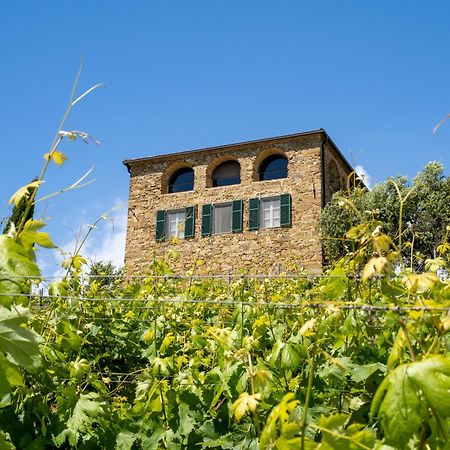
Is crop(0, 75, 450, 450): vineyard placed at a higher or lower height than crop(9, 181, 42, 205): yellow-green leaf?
lower

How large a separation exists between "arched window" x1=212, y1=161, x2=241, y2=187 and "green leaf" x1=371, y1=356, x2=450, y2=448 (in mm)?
18975

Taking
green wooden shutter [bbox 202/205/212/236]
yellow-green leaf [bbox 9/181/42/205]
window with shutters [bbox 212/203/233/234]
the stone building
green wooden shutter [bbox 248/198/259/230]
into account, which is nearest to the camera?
yellow-green leaf [bbox 9/181/42/205]

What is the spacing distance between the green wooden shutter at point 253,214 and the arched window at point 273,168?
109 cm

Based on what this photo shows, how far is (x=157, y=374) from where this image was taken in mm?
2752

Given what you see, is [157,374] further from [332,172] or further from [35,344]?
[332,172]

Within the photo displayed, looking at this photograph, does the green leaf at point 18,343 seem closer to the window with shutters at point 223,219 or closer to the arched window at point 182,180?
the window with shutters at point 223,219

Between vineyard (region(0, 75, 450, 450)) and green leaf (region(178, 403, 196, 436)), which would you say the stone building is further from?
green leaf (region(178, 403, 196, 436))

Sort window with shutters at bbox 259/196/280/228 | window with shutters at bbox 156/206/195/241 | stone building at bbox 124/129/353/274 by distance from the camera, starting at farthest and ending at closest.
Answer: window with shutters at bbox 156/206/195/241 → window with shutters at bbox 259/196/280/228 → stone building at bbox 124/129/353/274

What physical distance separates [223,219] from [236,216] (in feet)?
1.84

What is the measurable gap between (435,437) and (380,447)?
0.18 m

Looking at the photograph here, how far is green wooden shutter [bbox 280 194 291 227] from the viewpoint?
18547 millimetres

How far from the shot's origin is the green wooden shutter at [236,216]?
1930cm

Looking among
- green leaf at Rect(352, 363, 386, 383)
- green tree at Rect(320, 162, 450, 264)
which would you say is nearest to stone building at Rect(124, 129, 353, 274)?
green tree at Rect(320, 162, 450, 264)

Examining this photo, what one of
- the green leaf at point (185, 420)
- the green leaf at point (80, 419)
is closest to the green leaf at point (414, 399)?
the green leaf at point (185, 420)
